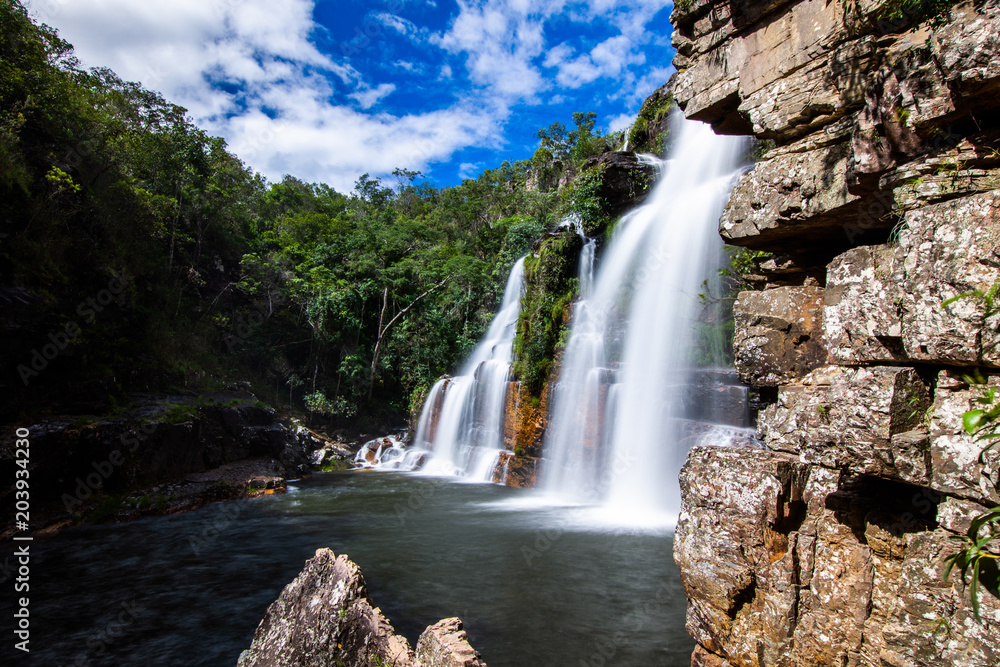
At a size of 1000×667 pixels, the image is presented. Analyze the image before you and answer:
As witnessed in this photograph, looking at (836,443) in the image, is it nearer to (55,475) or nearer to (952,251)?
(952,251)

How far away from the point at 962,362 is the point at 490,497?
11376mm

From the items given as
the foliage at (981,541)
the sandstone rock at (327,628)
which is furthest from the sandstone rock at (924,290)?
the sandstone rock at (327,628)

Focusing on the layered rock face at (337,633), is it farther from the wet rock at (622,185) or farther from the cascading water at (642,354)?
the wet rock at (622,185)

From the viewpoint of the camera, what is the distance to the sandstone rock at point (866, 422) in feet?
9.33

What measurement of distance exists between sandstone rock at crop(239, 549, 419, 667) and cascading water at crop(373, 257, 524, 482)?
38.6ft

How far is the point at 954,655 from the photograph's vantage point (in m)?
2.57

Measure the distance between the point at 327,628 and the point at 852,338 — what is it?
4008 mm

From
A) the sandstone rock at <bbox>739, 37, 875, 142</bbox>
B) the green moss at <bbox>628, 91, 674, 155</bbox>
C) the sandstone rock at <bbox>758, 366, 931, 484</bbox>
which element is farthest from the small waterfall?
the sandstone rock at <bbox>739, 37, 875, 142</bbox>

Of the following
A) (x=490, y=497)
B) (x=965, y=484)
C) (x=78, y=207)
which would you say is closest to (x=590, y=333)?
(x=490, y=497)

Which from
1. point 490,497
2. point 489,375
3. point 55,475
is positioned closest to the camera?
point 55,475

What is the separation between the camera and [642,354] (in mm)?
13312

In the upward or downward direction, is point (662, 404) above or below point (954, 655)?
above

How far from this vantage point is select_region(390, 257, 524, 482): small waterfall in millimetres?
16078

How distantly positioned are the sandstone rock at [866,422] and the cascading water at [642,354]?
25.3ft
